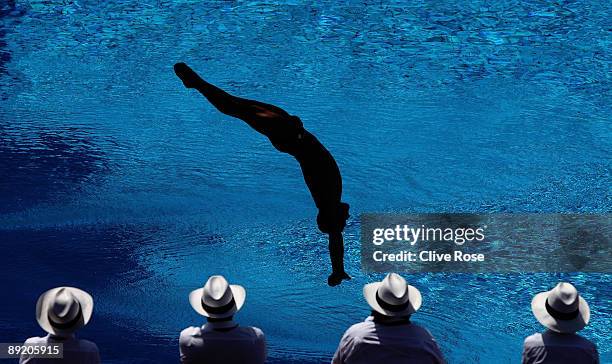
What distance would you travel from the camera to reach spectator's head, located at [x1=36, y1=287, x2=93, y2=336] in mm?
2594

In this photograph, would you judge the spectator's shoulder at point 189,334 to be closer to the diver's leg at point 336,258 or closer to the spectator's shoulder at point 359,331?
the spectator's shoulder at point 359,331

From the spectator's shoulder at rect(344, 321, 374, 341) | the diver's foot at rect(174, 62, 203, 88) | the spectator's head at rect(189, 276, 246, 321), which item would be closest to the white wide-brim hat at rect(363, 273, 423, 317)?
the spectator's shoulder at rect(344, 321, 374, 341)

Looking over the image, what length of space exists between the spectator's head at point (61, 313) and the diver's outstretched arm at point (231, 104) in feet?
8.99

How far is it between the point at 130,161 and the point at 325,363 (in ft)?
5.34

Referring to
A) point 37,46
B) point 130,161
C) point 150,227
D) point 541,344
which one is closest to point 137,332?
point 150,227

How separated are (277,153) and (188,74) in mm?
685

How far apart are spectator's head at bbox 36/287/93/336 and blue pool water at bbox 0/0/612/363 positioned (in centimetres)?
267

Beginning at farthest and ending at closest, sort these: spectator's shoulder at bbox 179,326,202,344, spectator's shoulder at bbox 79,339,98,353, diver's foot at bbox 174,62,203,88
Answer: diver's foot at bbox 174,62,203,88, spectator's shoulder at bbox 179,326,202,344, spectator's shoulder at bbox 79,339,98,353

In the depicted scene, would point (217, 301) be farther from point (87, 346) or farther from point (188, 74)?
point (188, 74)

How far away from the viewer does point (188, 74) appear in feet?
17.4

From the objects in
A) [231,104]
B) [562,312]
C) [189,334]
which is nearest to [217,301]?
[189,334]

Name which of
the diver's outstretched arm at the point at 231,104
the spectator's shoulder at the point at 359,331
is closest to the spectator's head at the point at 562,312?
the spectator's shoulder at the point at 359,331

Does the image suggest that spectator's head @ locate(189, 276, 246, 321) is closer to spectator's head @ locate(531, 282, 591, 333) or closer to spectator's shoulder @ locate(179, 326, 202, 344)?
spectator's shoulder @ locate(179, 326, 202, 344)

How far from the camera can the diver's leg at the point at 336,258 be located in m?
5.22
